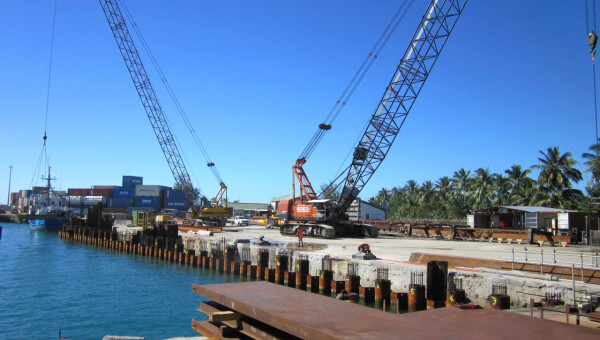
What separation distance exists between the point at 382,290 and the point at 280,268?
7.18 metres

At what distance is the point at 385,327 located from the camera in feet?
15.9

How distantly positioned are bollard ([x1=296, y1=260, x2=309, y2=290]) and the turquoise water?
193 inches

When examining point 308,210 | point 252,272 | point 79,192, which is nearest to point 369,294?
point 252,272

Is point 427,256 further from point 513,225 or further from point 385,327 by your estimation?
point 513,225

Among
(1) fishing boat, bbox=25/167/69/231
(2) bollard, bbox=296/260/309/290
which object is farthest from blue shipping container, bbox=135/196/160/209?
(2) bollard, bbox=296/260/309/290

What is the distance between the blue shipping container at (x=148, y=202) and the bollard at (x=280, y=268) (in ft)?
362

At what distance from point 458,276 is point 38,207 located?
356 ft

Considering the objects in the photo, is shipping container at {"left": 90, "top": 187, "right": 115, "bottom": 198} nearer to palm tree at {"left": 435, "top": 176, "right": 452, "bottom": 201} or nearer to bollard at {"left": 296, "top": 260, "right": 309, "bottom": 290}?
palm tree at {"left": 435, "top": 176, "right": 452, "bottom": 201}

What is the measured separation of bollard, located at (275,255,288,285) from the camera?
2333cm

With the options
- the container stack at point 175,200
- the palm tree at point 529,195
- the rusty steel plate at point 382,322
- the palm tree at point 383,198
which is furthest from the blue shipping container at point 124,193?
the rusty steel plate at point 382,322

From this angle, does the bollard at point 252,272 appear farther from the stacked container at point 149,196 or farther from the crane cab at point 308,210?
the stacked container at point 149,196

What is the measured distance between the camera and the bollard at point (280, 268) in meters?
23.3

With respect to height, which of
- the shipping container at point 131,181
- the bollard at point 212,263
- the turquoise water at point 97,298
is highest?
the shipping container at point 131,181

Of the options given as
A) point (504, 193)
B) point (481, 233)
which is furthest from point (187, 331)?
point (504, 193)
